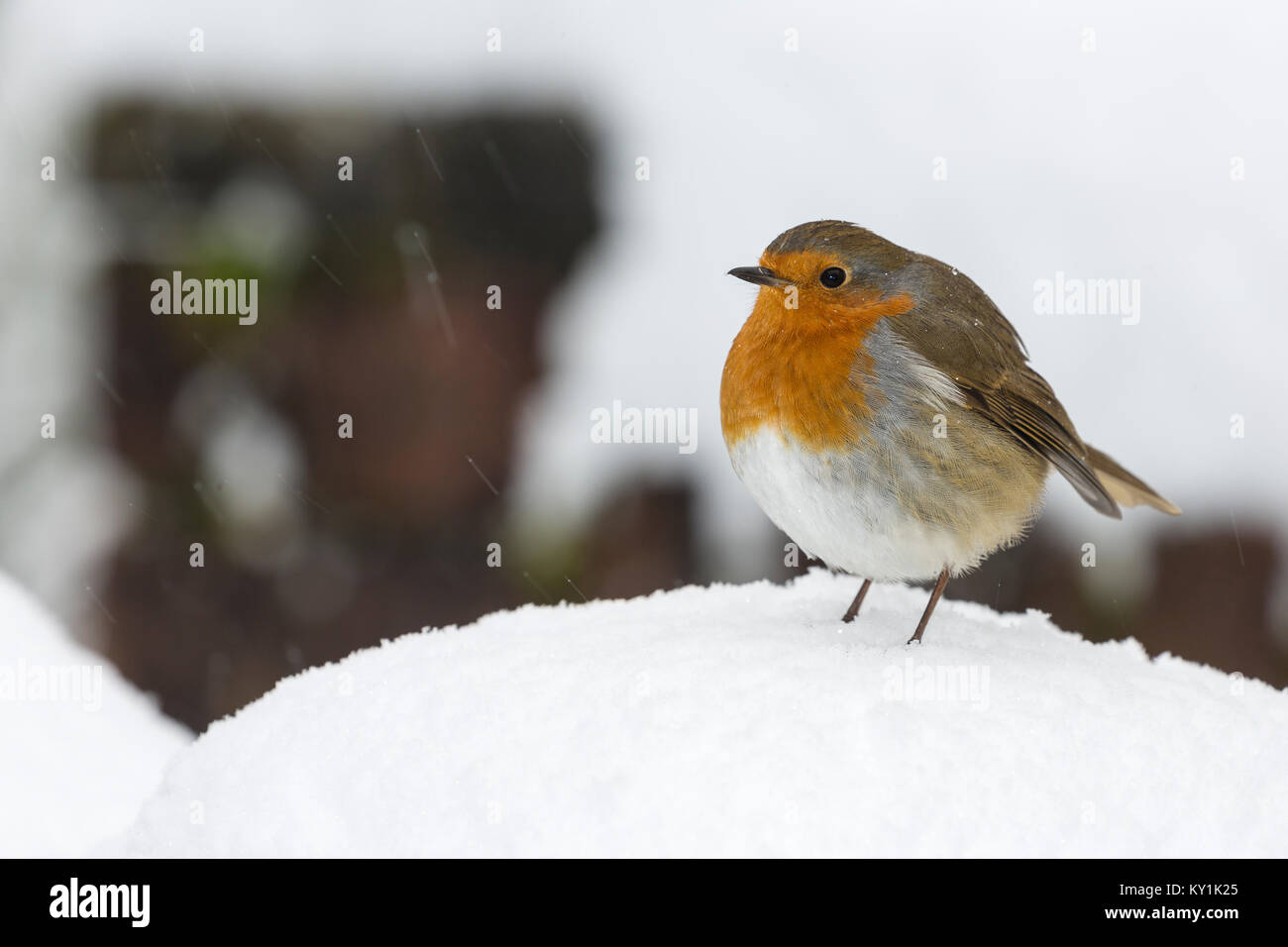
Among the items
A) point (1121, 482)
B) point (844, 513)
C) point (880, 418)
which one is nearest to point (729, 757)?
point (844, 513)

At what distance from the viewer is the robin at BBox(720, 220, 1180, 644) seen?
2104mm

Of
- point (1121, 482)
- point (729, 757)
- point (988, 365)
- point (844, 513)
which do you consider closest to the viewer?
point (729, 757)

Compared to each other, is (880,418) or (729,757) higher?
(880,418)

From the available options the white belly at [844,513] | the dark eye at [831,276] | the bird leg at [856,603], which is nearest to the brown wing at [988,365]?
the dark eye at [831,276]

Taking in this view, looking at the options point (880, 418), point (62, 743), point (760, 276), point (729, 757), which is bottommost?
point (62, 743)

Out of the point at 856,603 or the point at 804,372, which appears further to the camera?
the point at 856,603

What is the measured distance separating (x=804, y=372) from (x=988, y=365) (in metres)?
0.45

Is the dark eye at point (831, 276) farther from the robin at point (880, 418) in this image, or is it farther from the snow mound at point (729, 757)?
the snow mound at point (729, 757)

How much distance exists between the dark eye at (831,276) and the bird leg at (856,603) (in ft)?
1.98

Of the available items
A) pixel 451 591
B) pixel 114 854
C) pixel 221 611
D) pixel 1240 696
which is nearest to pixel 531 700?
pixel 114 854

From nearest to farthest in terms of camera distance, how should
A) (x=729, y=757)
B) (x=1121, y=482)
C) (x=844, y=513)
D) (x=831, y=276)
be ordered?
(x=729, y=757) → (x=844, y=513) → (x=831, y=276) → (x=1121, y=482)

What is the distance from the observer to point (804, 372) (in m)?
2.14

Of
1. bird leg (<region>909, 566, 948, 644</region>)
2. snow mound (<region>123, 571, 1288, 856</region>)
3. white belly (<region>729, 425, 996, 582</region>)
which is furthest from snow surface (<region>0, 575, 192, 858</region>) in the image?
bird leg (<region>909, 566, 948, 644</region>)

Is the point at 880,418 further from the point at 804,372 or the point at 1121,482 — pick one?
the point at 1121,482
